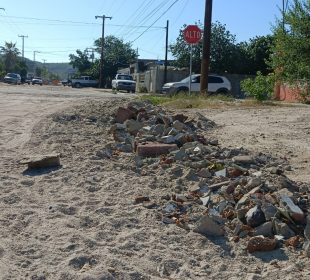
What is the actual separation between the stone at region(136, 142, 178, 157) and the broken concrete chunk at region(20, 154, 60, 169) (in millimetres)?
1225

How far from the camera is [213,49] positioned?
45.2 meters

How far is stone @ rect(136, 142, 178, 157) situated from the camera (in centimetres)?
789

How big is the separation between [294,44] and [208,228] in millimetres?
11170

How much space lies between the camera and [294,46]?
15.1 m

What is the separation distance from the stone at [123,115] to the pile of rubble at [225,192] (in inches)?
88.9

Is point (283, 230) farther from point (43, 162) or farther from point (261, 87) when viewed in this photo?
point (261, 87)

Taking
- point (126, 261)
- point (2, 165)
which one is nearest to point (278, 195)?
point (126, 261)

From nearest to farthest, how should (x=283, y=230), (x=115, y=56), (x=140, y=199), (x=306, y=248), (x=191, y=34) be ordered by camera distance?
1. (x=306, y=248)
2. (x=283, y=230)
3. (x=140, y=199)
4. (x=191, y=34)
5. (x=115, y=56)

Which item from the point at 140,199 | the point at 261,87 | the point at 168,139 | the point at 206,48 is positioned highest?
the point at 206,48

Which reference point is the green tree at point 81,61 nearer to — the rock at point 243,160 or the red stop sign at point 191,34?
the red stop sign at point 191,34

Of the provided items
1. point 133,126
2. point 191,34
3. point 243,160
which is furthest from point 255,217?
point 191,34

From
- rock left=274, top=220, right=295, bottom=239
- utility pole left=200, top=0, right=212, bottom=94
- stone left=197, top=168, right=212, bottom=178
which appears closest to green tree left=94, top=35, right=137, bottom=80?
utility pole left=200, top=0, right=212, bottom=94

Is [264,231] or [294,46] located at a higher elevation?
[294,46]

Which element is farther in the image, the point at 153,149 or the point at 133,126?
the point at 133,126
